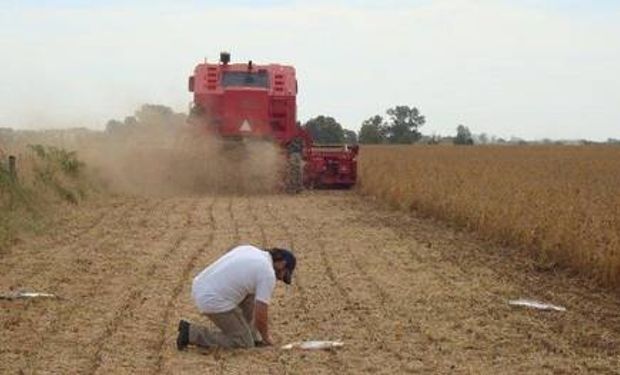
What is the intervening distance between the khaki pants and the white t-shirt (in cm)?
9

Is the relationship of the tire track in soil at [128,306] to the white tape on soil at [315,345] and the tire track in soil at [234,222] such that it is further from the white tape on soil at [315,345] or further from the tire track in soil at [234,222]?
the white tape on soil at [315,345]

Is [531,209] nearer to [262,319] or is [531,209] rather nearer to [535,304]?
[535,304]

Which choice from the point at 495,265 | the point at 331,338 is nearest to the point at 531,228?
the point at 495,265

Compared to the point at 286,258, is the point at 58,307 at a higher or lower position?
lower

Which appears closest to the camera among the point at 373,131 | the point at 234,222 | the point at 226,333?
the point at 226,333

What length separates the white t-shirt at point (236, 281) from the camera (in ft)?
29.4

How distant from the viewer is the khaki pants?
30.2 ft

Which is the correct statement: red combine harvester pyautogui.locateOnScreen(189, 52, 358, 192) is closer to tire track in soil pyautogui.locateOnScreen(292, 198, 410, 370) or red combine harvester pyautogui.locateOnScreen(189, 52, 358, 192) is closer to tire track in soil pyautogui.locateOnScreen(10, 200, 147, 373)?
tire track in soil pyautogui.locateOnScreen(10, 200, 147, 373)

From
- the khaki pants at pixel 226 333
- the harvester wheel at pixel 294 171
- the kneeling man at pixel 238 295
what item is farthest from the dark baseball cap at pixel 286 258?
the harvester wheel at pixel 294 171

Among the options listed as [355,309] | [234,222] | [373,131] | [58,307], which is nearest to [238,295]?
[355,309]

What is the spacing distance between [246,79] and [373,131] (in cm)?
7553

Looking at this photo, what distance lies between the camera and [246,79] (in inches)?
1106

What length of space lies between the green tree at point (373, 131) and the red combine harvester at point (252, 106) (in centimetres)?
7159

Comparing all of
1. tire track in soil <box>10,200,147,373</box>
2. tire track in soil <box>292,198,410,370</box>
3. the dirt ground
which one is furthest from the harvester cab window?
tire track in soil <box>292,198,410,370</box>
